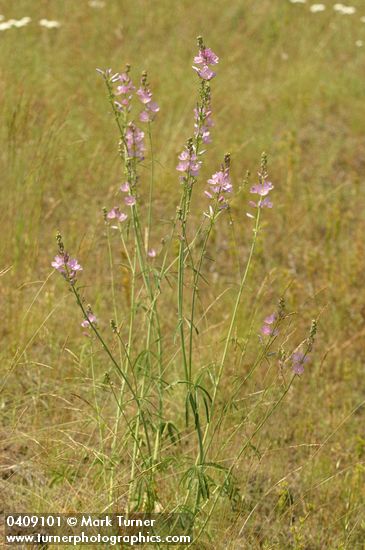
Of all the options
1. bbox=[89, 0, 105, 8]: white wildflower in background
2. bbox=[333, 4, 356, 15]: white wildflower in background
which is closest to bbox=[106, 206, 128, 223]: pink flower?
bbox=[89, 0, 105, 8]: white wildflower in background

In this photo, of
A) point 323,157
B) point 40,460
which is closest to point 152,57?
point 323,157

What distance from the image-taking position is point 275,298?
4.11 metres

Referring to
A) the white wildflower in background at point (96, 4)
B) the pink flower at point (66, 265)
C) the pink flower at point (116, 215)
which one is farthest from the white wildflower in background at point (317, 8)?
the pink flower at point (66, 265)

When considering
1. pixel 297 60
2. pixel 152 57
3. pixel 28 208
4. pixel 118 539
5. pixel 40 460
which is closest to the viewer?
pixel 118 539

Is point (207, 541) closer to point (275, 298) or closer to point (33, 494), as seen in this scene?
point (33, 494)

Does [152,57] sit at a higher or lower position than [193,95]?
higher

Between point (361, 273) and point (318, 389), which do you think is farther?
point (361, 273)

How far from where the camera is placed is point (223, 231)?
479 cm

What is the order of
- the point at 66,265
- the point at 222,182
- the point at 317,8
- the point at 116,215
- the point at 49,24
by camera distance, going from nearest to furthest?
the point at 66,265, the point at 222,182, the point at 116,215, the point at 49,24, the point at 317,8

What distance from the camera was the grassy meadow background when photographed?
261 centimetres

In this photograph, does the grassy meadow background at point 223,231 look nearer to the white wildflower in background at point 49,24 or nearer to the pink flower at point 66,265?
the white wildflower in background at point 49,24

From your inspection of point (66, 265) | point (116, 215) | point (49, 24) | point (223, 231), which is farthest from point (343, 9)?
point (66, 265)

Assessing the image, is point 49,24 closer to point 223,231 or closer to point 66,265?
point 223,231

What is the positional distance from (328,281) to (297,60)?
130 inches
